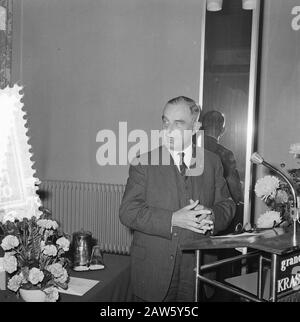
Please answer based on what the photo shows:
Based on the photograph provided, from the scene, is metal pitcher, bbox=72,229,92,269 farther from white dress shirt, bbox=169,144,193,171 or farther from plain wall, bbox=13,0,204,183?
plain wall, bbox=13,0,204,183

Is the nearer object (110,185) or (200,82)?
(200,82)

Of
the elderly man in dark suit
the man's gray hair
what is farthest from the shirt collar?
the man's gray hair

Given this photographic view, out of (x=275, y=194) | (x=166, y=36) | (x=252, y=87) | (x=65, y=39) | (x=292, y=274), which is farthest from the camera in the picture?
(x=65, y=39)

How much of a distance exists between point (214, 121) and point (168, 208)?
2.56 meters

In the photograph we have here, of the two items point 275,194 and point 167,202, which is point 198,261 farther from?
point 275,194

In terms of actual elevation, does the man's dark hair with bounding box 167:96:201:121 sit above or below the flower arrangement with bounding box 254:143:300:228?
above

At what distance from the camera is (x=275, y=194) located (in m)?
2.40

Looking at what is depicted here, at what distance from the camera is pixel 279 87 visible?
4391mm

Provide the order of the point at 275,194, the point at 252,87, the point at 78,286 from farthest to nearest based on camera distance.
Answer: the point at 252,87
the point at 275,194
the point at 78,286

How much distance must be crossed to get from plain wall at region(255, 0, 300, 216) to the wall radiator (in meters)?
1.63

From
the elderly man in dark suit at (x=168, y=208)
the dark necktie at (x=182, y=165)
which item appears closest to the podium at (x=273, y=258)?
the elderly man in dark suit at (x=168, y=208)

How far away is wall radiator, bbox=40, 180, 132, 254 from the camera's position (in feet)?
16.2

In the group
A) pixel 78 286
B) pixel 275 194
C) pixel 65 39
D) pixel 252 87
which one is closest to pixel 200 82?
pixel 252 87

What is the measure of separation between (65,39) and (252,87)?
2.49m
